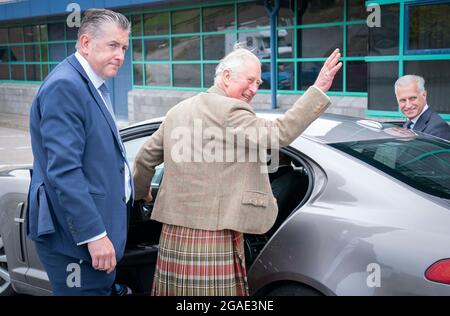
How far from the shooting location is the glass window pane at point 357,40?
35.3ft

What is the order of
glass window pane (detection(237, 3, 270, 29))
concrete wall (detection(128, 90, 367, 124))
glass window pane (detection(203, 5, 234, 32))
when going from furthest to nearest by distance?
1. glass window pane (detection(203, 5, 234, 32))
2. glass window pane (detection(237, 3, 270, 29))
3. concrete wall (detection(128, 90, 367, 124))

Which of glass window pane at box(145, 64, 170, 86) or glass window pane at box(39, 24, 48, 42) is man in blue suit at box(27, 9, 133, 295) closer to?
glass window pane at box(145, 64, 170, 86)

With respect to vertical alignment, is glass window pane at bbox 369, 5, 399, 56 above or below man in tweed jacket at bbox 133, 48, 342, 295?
above

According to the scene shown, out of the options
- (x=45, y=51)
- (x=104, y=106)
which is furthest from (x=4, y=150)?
(x=104, y=106)

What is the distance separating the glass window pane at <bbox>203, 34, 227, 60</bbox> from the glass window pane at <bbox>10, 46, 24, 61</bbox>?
30.6 ft

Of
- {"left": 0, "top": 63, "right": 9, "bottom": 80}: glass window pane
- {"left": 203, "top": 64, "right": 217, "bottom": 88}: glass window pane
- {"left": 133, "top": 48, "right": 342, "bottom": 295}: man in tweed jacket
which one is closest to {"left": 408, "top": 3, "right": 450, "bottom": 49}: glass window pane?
{"left": 203, "top": 64, "right": 217, "bottom": 88}: glass window pane

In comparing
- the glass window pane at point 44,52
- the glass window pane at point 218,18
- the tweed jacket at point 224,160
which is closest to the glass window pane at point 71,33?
the glass window pane at point 44,52

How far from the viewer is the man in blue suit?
2361mm

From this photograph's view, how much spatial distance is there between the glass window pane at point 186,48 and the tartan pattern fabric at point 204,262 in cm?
1167

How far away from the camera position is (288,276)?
270cm

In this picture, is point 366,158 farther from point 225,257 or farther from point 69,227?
point 69,227

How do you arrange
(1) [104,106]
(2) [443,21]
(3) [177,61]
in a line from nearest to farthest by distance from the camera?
(1) [104,106], (2) [443,21], (3) [177,61]

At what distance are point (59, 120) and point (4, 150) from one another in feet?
36.7

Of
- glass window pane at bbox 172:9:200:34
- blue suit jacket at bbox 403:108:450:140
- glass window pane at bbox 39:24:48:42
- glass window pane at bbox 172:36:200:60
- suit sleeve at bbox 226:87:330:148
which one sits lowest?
Result: blue suit jacket at bbox 403:108:450:140
